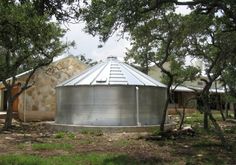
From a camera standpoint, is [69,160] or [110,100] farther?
[110,100]

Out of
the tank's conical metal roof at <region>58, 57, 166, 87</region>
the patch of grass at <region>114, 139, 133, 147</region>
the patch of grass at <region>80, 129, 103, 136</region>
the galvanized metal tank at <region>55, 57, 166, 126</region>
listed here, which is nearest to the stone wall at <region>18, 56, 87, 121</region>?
the tank's conical metal roof at <region>58, 57, 166, 87</region>

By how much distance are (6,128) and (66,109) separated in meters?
3.96

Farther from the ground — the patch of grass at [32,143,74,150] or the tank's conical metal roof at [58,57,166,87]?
the tank's conical metal roof at [58,57,166,87]

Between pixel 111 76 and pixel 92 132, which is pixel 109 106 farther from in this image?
pixel 92 132

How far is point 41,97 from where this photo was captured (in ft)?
121

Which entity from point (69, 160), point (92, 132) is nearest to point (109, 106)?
point (92, 132)

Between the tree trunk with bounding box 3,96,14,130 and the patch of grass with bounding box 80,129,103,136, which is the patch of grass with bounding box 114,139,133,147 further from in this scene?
the tree trunk with bounding box 3,96,14,130

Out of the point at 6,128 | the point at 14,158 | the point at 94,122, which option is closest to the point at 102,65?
the point at 94,122

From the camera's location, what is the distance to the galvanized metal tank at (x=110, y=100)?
26.5m

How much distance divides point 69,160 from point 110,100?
41.7 ft

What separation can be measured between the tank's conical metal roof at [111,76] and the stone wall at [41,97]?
22.6ft

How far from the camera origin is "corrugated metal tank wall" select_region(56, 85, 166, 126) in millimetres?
26484

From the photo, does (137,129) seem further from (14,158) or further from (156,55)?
(14,158)

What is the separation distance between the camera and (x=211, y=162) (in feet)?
46.8
